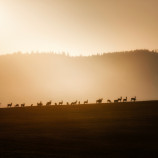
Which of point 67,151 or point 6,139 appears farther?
point 6,139

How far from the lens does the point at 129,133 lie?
2033 cm

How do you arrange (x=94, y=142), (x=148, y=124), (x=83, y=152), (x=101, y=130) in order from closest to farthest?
(x=83, y=152)
(x=94, y=142)
(x=101, y=130)
(x=148, y=124)

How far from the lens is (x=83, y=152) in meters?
15.7

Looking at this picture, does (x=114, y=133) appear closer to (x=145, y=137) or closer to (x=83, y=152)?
(x=145, y=137)

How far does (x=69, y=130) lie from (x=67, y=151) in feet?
23.0

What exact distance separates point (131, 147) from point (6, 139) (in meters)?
7.46

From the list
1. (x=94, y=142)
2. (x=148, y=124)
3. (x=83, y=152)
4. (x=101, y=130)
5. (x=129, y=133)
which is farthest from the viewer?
(x=148, y=124)

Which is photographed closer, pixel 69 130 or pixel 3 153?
pixel 3 153

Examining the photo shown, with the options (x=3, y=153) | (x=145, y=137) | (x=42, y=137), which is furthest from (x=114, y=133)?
(x=3, y=153)

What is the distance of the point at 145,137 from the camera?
61.2ft

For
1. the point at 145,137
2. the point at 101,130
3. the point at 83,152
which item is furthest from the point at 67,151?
the point at 101,130

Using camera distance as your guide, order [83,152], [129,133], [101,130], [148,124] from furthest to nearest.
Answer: [148,124]
[101,130]
[129,133]
[83,152]

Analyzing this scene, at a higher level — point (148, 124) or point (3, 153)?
point (148, 124)

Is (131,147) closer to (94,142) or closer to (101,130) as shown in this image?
(94,142)
